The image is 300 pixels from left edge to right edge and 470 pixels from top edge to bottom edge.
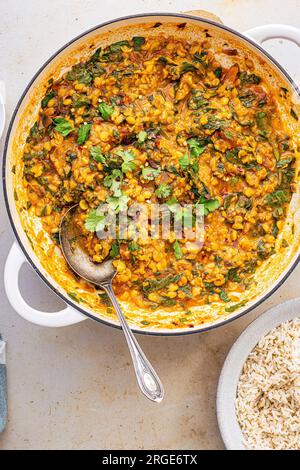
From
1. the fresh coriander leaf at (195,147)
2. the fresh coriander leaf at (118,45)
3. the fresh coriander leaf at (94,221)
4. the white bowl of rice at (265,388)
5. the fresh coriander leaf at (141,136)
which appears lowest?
the white bowl of rice at (265,388)

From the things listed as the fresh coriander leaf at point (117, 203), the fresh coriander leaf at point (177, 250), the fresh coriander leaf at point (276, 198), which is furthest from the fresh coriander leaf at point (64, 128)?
the fresh coriander leaf at point (276, 198)

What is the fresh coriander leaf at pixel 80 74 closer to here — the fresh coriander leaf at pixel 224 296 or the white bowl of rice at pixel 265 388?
the fresh coriander leaf at pixel 224 296

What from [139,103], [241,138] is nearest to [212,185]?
[241,138]

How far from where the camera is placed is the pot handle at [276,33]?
2629 millimetres

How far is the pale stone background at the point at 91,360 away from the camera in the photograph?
10.3ft

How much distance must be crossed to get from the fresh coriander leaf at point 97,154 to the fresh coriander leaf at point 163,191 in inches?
11.0

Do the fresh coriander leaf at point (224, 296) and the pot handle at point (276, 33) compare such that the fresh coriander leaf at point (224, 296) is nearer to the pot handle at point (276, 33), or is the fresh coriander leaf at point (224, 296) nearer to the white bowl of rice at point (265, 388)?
the white bowl of rice at point (265, 388)

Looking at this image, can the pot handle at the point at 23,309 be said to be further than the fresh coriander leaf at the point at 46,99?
No

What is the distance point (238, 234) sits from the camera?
2.94 metres

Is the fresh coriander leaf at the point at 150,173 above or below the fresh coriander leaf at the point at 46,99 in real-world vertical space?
below

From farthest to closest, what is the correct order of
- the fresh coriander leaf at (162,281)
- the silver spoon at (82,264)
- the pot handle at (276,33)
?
the fresh coriander leaf at (162,281) < the silver spoon at (82,264) < the pot handle at (276,33)

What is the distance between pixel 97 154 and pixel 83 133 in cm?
12

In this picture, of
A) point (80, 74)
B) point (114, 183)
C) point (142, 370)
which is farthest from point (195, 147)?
point (142, 370)

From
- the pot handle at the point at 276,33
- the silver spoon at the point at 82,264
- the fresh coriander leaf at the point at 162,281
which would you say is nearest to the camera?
the pot handle at the point at 276,33
